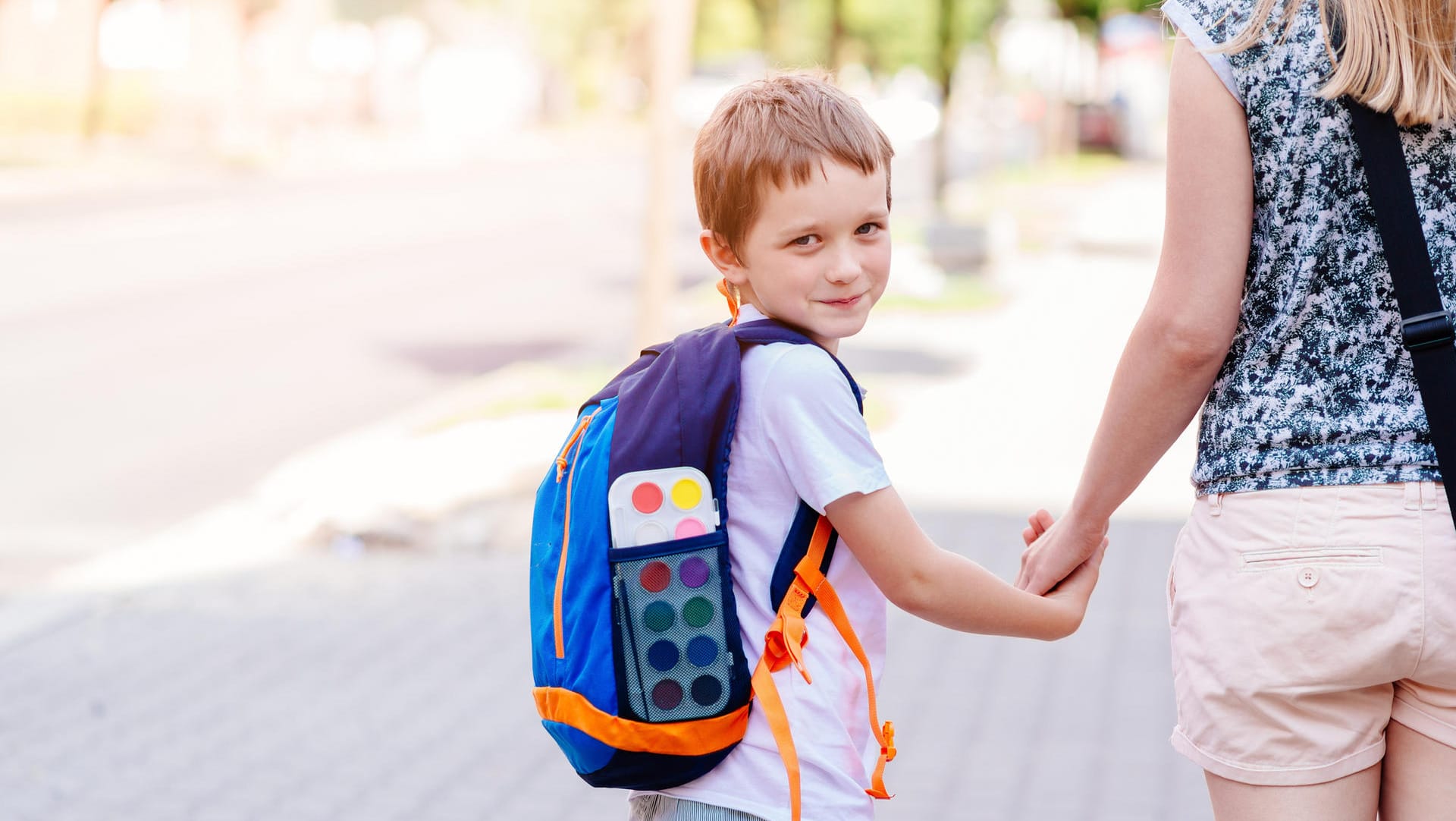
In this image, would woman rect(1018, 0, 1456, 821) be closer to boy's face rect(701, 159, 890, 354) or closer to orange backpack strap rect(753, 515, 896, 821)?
boy's face rect(701, 159, 890, 354)

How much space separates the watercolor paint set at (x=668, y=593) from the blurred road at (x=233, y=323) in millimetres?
5897

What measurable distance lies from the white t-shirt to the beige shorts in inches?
16.9

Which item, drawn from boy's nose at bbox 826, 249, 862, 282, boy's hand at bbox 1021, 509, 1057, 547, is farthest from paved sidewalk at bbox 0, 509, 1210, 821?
boy's nose at bbox 826, 249, 862, 282

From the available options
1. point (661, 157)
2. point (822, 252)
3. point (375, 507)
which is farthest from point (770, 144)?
point (661, 157)

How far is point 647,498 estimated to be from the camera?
1.80 m

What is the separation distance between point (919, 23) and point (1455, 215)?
3847 cm

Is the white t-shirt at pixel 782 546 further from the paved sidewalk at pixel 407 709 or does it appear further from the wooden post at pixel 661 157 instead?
the wooden post at pixel 661 157

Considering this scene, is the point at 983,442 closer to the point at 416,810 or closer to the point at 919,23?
the point at 416,810

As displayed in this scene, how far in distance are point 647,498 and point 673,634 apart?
0.16m

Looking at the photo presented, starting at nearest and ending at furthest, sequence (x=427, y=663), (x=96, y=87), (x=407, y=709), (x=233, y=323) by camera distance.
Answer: (x=407, y=709) → (x=427, y=663) → (x=233, y=323) → (x=96, y=87)

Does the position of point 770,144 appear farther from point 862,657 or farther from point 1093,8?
point 1093,8

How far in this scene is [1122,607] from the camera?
579cm

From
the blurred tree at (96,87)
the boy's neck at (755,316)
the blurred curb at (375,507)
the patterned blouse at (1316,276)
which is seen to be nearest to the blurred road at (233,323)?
the blurred curb at (375,507)

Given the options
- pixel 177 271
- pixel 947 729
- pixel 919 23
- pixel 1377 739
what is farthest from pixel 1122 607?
pixel 919 23
